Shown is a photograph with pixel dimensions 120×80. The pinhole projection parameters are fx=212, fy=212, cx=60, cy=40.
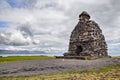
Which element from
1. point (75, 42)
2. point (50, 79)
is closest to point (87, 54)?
point (75, 42)

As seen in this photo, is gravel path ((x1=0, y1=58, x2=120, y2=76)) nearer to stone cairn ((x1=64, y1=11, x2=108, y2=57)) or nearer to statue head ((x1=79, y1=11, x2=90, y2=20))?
stone cairn ((x1=64, y1=11, x2=108, y2=57))

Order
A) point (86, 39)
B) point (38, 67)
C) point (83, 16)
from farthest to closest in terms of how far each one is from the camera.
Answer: point (83, 16), point (86, 39), point (38, 67)

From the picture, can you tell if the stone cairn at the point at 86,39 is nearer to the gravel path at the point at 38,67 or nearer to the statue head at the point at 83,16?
the statue head at the point at 83,16

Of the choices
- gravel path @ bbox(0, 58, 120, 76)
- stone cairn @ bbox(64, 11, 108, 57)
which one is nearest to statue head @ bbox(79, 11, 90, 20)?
stone cairn @ bbox(64, 11, 108, 57)

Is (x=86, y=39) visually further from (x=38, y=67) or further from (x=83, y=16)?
(x=38, y=67)

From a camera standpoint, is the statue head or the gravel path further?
the statue head

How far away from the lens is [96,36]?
64.6 m

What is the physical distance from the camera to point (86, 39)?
63469mm

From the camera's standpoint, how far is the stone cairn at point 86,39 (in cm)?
6272

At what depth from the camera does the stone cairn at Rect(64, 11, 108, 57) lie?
6272 centimetres

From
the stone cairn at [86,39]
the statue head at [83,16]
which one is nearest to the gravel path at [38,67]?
the stone cairn at [86,39]

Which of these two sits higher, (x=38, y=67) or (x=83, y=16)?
(x=83, y=16)

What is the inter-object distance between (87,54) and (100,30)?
12870 millimetres

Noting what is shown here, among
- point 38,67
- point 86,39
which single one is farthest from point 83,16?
point 38,67
